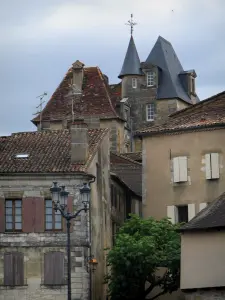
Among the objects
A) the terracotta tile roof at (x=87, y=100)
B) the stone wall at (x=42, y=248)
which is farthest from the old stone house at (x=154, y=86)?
the stone wall at (x=42, y=248)

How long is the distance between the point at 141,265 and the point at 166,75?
49277 millimetres

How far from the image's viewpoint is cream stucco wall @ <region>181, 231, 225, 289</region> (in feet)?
194

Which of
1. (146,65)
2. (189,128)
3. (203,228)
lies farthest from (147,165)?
(146,65)

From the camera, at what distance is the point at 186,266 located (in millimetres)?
60656

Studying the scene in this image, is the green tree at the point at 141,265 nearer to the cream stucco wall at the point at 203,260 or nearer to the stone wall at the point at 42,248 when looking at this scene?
the stone wall at the point at 42,248

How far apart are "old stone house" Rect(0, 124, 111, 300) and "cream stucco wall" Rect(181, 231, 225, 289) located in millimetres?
8721

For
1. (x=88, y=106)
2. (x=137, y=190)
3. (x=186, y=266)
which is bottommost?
(x=186, y=266)

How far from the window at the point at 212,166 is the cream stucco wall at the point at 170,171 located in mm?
182

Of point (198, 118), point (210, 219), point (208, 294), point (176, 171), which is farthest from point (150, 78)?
point (208, 294)

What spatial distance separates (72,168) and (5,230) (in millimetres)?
4549

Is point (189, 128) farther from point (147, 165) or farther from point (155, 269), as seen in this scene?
point (155, 269)

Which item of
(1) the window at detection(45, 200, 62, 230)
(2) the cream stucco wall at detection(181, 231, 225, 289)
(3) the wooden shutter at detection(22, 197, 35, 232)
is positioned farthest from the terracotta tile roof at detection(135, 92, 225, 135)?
(2) the cream stucco wall at detection(181, 231, 225, 289)

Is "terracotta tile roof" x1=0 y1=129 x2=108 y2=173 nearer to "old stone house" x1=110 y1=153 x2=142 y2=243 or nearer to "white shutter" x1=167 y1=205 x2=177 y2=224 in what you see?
"old stone house" x1=110 y1=153 x2=142 y2=243

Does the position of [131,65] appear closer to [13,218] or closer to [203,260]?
[13,218]
